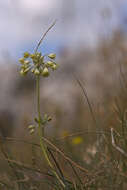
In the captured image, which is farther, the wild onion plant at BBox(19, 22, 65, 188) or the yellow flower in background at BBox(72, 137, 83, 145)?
the yellow flower in background at BBox(72, 137, 83, 145)

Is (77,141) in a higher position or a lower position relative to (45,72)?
lower

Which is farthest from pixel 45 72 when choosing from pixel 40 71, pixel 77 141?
pixel 77 141

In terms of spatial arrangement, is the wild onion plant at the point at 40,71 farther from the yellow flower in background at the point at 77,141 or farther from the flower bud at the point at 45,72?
the yellow flower in background at the point at 77,141

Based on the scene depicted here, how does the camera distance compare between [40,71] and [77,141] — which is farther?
[77,141]

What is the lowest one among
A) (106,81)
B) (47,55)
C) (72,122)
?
(72,122)

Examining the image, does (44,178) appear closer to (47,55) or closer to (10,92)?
(47,55)

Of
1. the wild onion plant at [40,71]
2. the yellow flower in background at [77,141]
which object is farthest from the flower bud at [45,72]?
the yellow flower in background at [77,141]

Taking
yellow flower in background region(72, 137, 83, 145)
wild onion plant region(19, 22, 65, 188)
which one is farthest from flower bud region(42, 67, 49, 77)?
yellow flower in background region(72, 137, 83, 145)

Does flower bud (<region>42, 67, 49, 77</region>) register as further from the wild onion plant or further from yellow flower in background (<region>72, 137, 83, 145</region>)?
yellow flower in background (<region>72, 137, 83, 145</region>)

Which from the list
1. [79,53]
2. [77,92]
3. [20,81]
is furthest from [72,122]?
[20,81]

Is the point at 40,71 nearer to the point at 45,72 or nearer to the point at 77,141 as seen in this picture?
the point at 45,72

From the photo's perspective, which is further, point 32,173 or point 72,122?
point 72,122
